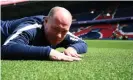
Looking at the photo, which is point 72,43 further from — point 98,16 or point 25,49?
point 98,16

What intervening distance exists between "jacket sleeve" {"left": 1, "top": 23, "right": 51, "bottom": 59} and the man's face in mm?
126

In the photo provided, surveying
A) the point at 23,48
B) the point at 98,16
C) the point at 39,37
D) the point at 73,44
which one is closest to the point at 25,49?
the point at 23,48

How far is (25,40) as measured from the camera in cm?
254

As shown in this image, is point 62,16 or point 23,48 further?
point 23,48

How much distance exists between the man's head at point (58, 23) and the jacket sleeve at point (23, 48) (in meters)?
0.13

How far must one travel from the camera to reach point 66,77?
1.54 metres

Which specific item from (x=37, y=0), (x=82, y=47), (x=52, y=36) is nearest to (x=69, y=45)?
(x=82, y=47)

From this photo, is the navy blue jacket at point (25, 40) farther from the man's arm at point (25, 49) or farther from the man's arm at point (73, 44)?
the man's arm at point (73, 44)

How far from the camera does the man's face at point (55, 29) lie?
2.35 m

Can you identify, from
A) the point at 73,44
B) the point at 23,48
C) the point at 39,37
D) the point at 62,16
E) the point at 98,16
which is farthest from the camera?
the point at 98,16

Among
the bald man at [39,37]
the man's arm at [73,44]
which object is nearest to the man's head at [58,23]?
the bald man at [39,37]

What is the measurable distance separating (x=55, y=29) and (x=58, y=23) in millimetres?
70

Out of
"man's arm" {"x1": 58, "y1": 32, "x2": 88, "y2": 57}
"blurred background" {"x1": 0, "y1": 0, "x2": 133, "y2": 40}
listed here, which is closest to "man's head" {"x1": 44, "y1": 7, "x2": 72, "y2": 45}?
"man's arm" {"x1": 58, "y1": 32, "x2": 88, "y2": 57}

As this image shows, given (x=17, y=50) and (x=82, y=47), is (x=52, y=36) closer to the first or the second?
(x=17, y=50)
